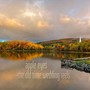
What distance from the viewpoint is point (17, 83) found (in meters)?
24.9

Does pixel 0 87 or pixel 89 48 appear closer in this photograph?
pixel 0 87

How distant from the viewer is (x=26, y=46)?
620ft

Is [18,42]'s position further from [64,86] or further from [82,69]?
[64,86]

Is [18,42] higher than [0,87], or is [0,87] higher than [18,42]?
[18,42]

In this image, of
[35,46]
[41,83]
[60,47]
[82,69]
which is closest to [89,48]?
[60,47]

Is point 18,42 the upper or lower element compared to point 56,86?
upper

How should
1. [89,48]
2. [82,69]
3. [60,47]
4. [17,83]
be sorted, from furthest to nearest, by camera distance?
[60,47] → [89,48] → [82,69] → [17,83]

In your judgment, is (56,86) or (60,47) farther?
(60,47)

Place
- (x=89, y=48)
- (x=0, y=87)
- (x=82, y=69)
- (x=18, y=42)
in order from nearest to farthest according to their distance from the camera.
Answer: (x=0, y=87) → (x=82, y=69) → (x=89, y=48) → (x=18, y=42)

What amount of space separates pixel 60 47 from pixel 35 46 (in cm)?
2343

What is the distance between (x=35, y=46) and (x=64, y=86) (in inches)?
6645

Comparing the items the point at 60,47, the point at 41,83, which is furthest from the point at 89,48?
the point at 41,83

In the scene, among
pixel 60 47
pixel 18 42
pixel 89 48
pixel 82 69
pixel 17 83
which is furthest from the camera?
pixel 18 42

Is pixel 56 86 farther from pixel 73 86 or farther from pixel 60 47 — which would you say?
pixel 60 47
